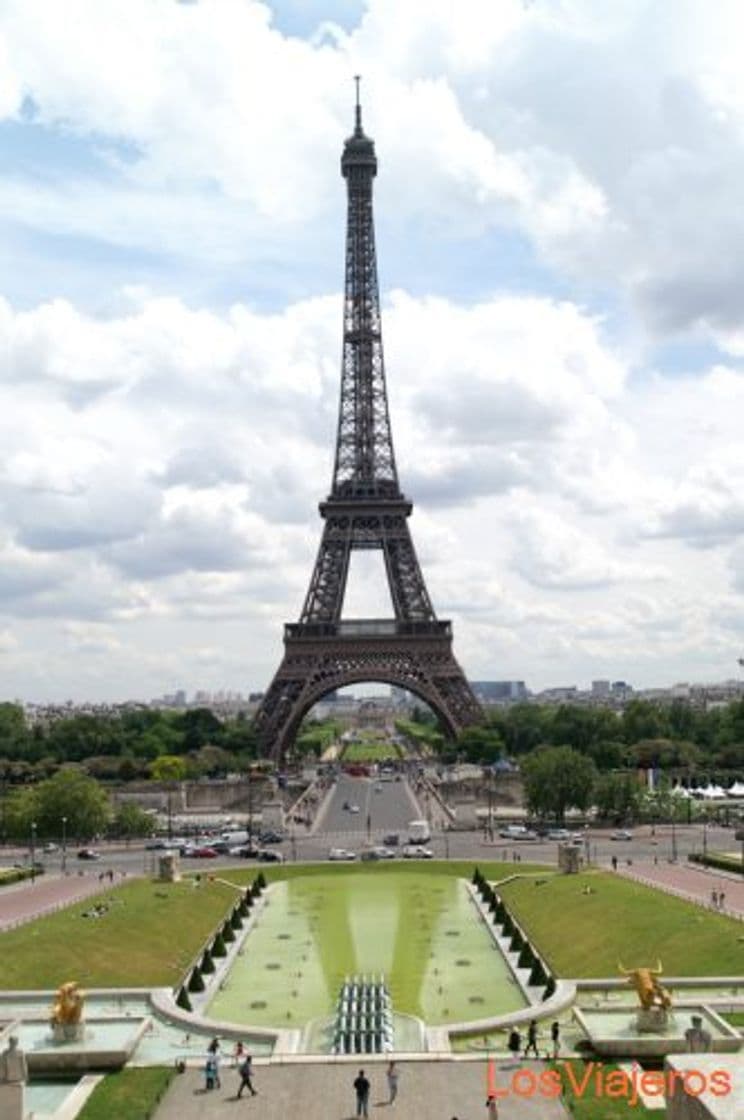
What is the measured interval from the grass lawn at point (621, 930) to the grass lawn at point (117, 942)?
13.8 m

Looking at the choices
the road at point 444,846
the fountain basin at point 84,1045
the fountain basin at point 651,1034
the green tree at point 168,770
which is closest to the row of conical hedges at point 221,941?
the fountain basin at point 84,1045

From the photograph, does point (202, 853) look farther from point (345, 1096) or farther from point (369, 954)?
point (345, 1096)

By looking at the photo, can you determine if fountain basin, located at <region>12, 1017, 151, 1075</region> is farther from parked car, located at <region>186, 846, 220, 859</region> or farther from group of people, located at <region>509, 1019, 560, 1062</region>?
parked car, located at <region>186, 846, 220, 859</region>

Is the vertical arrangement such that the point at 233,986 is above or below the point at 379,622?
below

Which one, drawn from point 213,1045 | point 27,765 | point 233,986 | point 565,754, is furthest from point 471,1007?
point 27,765

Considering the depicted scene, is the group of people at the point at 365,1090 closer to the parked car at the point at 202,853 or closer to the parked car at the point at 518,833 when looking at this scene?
the parked car at the point at 202,853

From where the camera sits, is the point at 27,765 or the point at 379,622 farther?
the point at 27,765

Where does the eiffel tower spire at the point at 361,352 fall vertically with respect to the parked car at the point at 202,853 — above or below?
above

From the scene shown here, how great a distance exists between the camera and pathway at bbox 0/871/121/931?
57.1m

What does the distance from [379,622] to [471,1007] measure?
84927 mm

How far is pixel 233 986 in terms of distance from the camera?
45.4 meters

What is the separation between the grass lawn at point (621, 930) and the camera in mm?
44250

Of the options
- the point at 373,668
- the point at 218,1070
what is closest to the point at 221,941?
the point at 218,1070

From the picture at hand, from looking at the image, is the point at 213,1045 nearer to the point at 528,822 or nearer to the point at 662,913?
the point at 662,913
